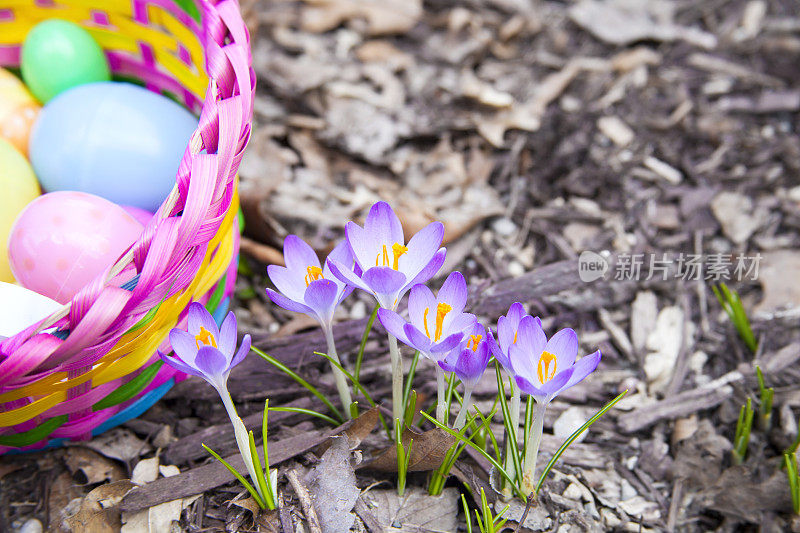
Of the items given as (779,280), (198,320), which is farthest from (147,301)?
(779,280)

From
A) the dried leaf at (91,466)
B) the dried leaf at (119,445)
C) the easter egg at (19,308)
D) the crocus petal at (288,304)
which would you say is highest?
the crocus petal at (288,304)

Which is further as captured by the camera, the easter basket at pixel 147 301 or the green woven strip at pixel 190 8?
the green woven strip at pixel 190 8

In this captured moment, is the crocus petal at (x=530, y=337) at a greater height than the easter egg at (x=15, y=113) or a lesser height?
lesser

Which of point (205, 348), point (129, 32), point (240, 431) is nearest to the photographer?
point (205, 348)

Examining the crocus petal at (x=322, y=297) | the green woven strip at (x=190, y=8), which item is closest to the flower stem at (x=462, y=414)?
the crocus petal at (x=322, y=297)

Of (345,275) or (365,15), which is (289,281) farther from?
(365,15)

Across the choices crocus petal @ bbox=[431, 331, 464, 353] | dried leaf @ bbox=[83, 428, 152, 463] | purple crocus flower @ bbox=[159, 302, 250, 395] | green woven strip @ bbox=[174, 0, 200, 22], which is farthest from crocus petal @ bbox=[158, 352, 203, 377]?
green woven strip @ bbox=[174, 0, 200, 22]

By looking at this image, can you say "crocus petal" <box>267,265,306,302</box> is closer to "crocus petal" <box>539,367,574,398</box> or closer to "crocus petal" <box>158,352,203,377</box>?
"crocus petal" <box>158,352,203,377</box>

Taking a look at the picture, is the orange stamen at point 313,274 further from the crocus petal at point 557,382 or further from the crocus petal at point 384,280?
the crocus petal at point 557,382
